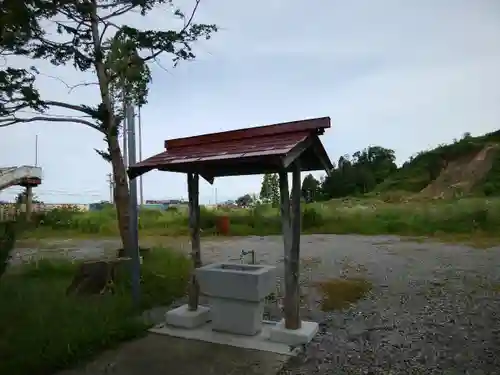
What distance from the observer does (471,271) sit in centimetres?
630

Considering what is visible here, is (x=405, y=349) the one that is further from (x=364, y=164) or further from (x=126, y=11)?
(x=364, y=164)

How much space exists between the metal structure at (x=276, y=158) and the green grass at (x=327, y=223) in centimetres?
1007

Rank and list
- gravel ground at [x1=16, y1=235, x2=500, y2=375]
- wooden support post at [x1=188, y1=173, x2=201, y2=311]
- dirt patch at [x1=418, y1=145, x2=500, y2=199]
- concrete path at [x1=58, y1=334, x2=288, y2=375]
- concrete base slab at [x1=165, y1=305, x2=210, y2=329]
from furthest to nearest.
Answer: dirt patch at [x1=418, y1=145, x2=500, y2=199], wooden support post at [x1=188, y1=173, x2=201, y2=311], concrete base slab at [x1=165, y1=305, x2=210, y2=329], gravel ground at [x1=16, y1=235, x2=500, y2=375], concrete path at [x1=58, y1=334, x2=288, y2=375]

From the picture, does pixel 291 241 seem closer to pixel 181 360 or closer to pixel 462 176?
pixel 181 360

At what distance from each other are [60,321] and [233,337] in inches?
58.4

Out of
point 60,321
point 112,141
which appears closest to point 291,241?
point 60,321

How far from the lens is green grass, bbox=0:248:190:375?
2844mm

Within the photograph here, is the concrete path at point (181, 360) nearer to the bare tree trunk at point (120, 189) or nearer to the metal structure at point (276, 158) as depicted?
the metal structure at point (276, 158)

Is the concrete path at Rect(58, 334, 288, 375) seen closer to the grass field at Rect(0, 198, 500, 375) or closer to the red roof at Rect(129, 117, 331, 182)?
the grass field at Rect(0, 198, 500, 375)

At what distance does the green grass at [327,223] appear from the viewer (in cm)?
1267

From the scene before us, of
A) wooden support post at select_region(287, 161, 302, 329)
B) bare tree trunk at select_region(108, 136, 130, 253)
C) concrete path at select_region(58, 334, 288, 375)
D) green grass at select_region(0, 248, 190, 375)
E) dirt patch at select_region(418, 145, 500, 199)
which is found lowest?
concrete path at select_region(58, 334, 288, 375)

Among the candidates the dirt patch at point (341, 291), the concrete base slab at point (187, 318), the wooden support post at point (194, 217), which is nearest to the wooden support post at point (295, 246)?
the concrete base slab at point (187, 318)

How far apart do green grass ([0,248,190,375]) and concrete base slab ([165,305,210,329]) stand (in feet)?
0.83

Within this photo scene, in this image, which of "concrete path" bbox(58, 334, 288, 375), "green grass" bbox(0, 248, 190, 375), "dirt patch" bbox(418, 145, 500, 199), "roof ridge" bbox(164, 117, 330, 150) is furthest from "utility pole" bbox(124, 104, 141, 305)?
"dirt patch" bbox(418, 145, 500, 199)
